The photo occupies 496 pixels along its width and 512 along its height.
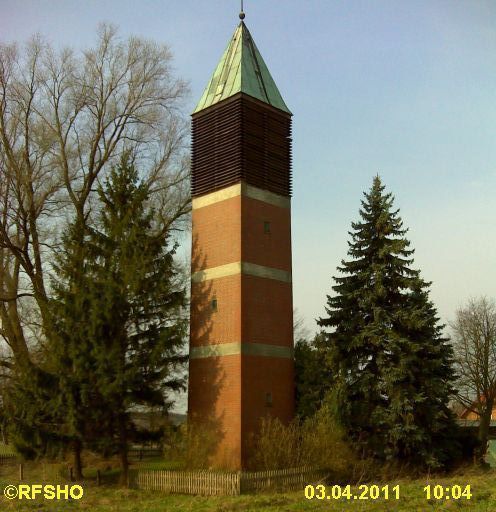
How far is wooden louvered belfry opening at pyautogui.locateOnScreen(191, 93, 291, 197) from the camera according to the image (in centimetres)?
2356

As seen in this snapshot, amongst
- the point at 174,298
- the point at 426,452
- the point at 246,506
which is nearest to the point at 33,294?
the point at 174,298

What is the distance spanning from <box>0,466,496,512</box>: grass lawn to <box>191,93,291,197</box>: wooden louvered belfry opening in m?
10.9

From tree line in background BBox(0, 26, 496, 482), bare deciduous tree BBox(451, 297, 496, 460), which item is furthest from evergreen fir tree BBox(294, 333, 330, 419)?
bare deciduous tree BBox(451, 297, 496, 460)

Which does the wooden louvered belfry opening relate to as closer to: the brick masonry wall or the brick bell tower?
the brick bell tower

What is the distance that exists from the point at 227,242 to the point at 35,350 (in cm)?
852

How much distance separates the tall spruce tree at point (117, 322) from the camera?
20219 mm

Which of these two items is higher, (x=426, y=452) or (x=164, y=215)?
(x=164, y=215)

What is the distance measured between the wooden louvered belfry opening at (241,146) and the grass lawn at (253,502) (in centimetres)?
1091

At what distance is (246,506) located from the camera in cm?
1567

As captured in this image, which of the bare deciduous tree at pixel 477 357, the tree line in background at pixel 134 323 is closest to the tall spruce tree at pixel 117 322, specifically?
the tree line in background at pixel 134 323

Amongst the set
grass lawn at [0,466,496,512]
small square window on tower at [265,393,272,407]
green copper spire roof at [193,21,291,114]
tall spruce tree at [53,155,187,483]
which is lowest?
grass lawn at [0,466,496,512]

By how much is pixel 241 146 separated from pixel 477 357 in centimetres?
2073

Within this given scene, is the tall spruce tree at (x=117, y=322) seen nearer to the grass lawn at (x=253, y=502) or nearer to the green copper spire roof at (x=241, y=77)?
the grass lawn at (x=253, y=502)

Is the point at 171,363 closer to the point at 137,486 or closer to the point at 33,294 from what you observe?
the point at 137,486
